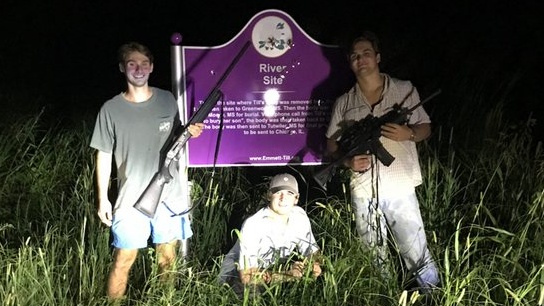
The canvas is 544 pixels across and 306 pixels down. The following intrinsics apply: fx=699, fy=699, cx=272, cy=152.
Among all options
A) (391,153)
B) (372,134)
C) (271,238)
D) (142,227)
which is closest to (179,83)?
(142,227)

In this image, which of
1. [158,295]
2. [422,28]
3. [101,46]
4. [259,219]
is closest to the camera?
[158,295]

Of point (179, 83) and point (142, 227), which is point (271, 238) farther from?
point (179, 83)

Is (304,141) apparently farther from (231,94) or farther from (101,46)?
(101,46)

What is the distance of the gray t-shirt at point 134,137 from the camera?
3.76 m

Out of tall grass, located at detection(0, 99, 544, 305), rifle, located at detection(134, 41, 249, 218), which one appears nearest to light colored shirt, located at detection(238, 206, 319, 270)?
tall grass, located at detection(0, 99, 544, 305)

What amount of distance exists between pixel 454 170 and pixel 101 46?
6.25 m

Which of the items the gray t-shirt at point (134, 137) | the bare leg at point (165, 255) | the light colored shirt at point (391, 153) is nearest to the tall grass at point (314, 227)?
the bare leg at point (165, 255)

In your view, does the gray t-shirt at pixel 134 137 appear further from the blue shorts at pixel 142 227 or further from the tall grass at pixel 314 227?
the tall grass at pixel 314 227

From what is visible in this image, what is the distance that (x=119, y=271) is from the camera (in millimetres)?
3879

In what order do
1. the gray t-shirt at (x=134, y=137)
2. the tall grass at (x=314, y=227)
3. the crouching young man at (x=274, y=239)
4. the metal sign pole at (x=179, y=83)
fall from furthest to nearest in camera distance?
the metal sign pole at (x=179, y=83), the crouching young man at (x=274, y=239), the gray t-shirt at (x=134, y=137), the tall grass at (x=314, y=227)

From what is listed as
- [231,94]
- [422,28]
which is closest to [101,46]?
[422,28]

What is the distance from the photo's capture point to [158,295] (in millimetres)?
3709

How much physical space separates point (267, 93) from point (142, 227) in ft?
4.20

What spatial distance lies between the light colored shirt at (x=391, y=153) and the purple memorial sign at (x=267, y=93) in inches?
23.5
